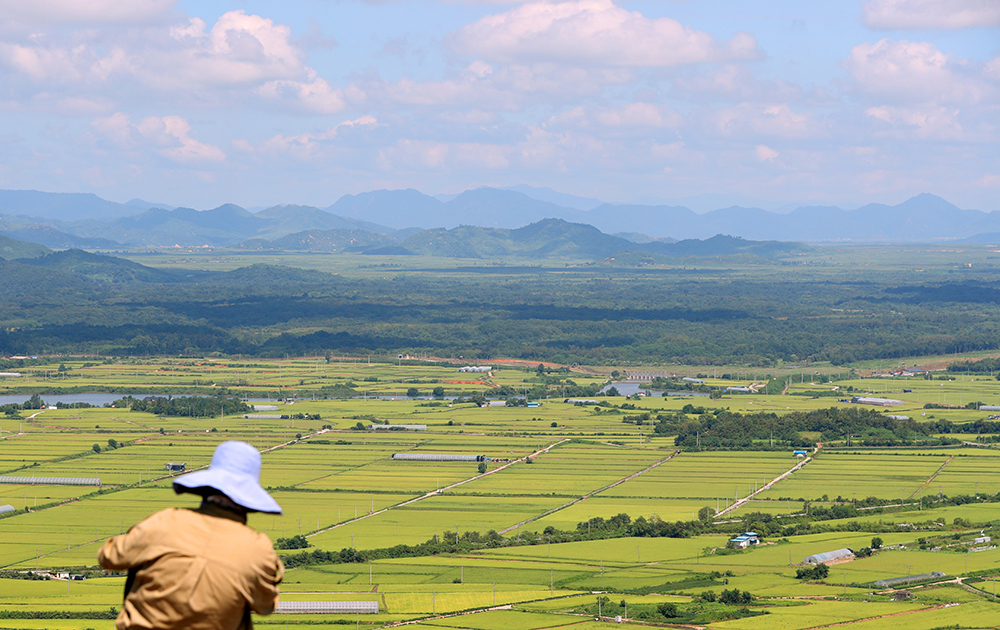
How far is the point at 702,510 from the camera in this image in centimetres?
6331

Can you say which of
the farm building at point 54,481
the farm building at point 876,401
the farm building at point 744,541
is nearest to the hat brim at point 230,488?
the farm building at point 744,541

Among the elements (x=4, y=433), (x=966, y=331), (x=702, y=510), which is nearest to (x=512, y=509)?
(x=702, y=510)

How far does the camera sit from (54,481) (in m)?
71.4

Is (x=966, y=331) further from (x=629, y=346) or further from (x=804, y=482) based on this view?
(x=804, y=482)

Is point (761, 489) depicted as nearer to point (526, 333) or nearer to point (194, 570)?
point (194, 570)

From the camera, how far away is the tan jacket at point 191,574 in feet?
17.5

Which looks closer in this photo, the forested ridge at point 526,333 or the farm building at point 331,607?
→ the farm building at point 331,607

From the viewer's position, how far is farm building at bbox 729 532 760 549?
2192 inches

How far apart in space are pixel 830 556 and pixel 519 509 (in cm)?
1768

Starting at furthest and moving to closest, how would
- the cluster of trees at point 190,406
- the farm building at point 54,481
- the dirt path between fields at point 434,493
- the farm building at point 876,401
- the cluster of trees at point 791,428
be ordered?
1. the farm building at point 876,401
2. the cluster of trees at point 190,406
3. the cluster of trees at point 791,428
4. the farm building at point 54,481
5. the dirt path between fields at point 434,493

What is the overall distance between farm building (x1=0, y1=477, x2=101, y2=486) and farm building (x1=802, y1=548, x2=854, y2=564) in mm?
39809

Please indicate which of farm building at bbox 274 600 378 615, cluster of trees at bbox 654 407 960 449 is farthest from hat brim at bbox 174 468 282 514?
cluster of trees at bbox 654 407 960 449

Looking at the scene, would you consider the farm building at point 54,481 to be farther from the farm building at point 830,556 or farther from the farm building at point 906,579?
the farm building at point 906,579

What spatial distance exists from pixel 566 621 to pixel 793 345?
120m
